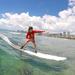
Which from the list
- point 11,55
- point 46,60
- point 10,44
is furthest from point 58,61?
point 10,44

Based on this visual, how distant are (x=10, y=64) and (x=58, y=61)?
18.8 feet

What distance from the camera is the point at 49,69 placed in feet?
66.6

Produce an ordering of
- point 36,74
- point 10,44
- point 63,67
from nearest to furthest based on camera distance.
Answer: point 36,74
point 63,67
point 10,44

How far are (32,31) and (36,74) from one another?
7.90m

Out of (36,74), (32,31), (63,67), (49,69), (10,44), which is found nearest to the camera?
(36,74)

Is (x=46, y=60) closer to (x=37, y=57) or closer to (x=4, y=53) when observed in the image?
(x=37, y=57)

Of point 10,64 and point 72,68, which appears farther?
point 72,68

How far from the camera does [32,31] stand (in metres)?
25.6

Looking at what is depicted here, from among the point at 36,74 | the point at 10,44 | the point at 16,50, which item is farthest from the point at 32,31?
the point at 36,74

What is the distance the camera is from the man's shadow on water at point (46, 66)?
20366 millimetres

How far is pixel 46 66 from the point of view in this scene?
21.4 m

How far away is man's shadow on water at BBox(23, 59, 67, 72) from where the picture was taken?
20366 millimetres

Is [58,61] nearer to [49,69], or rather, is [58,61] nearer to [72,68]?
[72,68]

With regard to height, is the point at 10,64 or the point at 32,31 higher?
the point at 32,31
